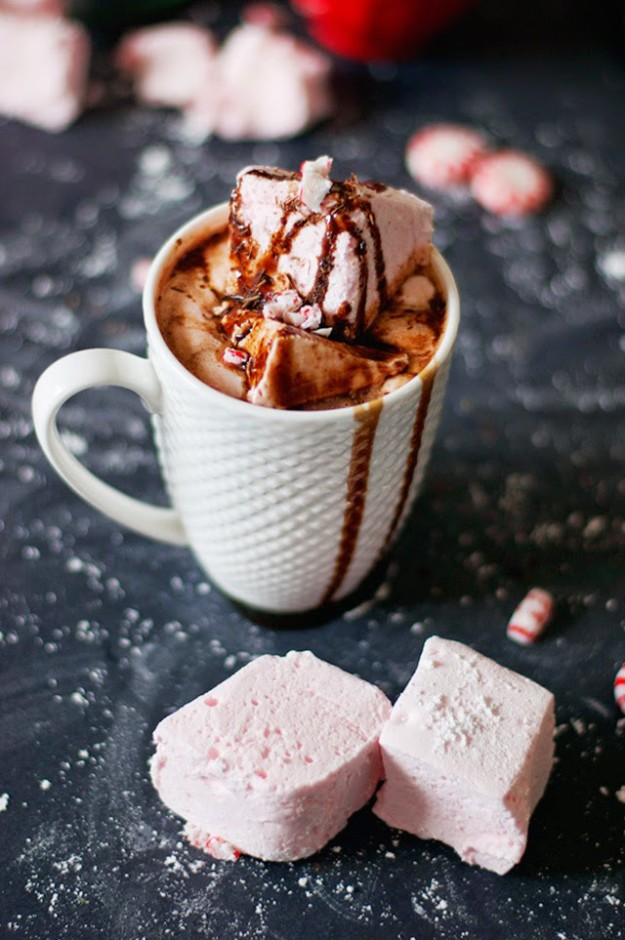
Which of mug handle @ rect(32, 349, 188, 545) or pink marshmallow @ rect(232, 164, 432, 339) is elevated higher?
pink marshmallow @ rect(232, 164, 432, 339)

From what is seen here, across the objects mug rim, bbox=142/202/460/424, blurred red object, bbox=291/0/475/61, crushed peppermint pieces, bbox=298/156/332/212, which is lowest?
blurred red object, bbox=291/0/475/61

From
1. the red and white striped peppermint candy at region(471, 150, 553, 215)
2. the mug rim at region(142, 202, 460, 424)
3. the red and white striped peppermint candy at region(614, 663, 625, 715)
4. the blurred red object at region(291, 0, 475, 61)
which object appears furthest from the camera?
the blurred red object at region(291, 0, 475, 61)

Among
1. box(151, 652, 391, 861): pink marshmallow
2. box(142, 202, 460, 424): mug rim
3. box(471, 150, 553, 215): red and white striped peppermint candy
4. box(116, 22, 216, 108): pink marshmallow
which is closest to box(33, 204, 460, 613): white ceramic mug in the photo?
box(142, 202, 460, 424): mug rim

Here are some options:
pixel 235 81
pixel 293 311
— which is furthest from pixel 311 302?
pixel 235 81

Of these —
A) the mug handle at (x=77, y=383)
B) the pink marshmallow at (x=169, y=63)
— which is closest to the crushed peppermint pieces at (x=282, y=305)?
the mug handle at (x=77, y=383)

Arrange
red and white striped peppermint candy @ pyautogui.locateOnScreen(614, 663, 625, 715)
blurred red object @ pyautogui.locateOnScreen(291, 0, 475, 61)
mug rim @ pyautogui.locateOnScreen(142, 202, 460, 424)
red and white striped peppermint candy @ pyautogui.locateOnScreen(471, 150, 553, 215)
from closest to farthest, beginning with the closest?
mug rim @ pyautogui.locateOnScreen(142, 202, 460, 424) → red and white striped peppermint candy @ pyautogui.locateOnScreen(614, 663, 625, 715) → red and white striped peppermint candy @ pyautogui.locateOnScreen(471, 150, 553, 215) → blurred red object @ pyautogui.locateOnScreen(291, 0, 475, 61)

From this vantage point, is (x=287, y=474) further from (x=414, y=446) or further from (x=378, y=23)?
(x=378, y=23)

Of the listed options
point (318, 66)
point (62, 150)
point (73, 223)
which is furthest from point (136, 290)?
point (318, 66)

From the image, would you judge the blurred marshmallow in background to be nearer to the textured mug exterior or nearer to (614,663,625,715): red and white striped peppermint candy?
the textured mug exterior

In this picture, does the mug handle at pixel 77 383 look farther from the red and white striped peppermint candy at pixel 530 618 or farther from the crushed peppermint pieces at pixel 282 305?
the red and white striped peppermint candy at pixel 530 618
